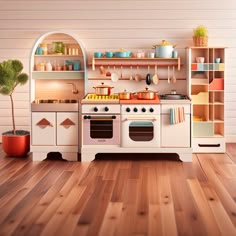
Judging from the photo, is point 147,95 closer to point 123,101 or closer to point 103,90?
point 123,101

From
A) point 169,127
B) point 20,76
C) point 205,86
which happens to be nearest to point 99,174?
point 169,127

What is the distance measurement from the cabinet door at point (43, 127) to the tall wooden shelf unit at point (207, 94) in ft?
6.71

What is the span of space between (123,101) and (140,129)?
1.44ft

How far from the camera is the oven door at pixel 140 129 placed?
6.71 meters

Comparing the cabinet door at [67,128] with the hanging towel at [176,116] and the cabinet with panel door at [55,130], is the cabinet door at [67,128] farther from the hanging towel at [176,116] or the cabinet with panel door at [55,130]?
the hanging towel at [176,116]

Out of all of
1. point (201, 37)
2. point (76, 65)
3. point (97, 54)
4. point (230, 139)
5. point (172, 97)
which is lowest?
point (230, 139)

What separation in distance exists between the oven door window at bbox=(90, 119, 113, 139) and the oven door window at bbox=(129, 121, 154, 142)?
0.92 feet

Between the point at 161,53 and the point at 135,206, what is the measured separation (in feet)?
10.9

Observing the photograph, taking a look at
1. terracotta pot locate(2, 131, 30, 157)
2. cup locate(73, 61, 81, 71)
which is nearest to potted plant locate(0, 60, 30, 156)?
terracotta pot locate(2, 131, 30, 157)

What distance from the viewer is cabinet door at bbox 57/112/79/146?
22.2 ft

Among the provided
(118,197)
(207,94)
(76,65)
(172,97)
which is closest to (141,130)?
(172,97)

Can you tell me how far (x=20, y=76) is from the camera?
6895 millimetres

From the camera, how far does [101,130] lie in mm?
6754

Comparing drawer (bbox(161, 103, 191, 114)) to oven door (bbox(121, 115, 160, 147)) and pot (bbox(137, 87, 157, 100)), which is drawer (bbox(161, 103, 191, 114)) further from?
pot (bbox(137, 87, 157, 100))
